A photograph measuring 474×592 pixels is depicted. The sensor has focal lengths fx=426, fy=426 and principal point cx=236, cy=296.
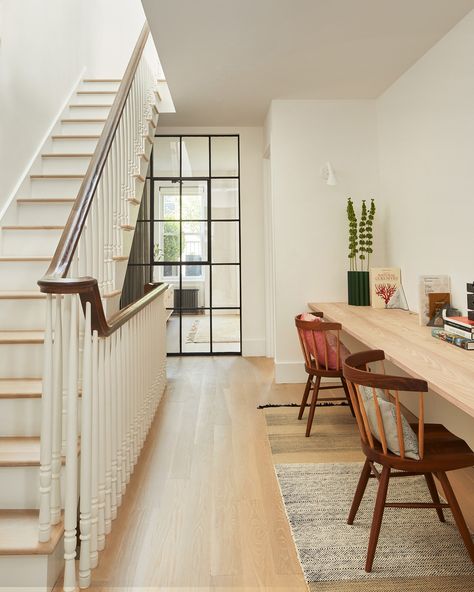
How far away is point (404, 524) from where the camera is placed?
6.42ft

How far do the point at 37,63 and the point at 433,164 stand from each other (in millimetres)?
3238

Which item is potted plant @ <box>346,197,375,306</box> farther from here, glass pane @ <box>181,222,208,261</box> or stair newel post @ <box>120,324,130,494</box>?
stair newel post @ <box>120,324,130,494</box>

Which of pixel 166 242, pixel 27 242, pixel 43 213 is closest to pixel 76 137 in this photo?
pixel 43 213

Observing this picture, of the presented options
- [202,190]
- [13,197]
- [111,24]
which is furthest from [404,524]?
[111,24]

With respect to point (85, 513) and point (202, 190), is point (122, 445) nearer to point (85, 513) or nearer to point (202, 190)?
point (85, 513)

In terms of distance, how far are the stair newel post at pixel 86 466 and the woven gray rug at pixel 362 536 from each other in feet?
2.74

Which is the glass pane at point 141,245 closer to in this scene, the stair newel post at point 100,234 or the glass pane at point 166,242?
the glass pane at point 166,242

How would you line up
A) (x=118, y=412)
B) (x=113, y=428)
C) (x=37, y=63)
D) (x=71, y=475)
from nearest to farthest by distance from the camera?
(x=71, y=475) → (x=113, y=428) → (x=118, y=412) → (x=37, y=63)

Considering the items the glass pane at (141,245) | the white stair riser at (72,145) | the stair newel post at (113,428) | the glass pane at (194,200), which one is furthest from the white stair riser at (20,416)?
the glass pane at (194,200)

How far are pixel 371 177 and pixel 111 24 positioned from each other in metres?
3.87

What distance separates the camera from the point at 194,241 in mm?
5340

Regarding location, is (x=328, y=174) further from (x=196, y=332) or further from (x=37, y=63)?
(x=37, y=63)

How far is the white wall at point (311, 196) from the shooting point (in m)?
4.19

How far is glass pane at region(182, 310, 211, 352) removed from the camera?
5340 mm
